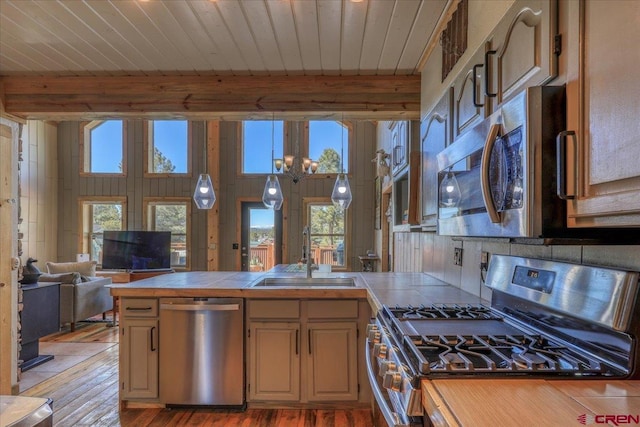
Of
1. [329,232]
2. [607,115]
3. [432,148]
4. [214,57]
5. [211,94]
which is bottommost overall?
[329,232]

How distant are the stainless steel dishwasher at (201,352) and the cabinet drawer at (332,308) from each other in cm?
49

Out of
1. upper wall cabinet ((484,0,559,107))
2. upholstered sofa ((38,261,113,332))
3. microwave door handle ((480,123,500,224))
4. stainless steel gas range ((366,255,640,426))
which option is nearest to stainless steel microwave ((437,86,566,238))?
microwave door handle ((480,123,500,224))

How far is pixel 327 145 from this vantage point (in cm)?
717

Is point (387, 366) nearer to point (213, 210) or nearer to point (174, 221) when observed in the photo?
point (213, 210)

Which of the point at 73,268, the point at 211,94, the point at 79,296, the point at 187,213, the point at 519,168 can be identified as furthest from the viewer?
the point at 187,213

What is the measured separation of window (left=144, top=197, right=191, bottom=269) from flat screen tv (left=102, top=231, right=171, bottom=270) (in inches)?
20.7

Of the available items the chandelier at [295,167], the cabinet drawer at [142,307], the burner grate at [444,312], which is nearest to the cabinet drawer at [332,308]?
the burner grate at [444,312]

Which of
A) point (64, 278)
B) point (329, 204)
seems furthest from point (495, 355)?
point (329, 204)

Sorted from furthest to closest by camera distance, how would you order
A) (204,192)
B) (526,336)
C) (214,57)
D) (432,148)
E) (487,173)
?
1. (204,192)
2. (214,57)
3. (432,148)
4. (526,336)
5. (487,173)

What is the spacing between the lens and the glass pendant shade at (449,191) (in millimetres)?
1557

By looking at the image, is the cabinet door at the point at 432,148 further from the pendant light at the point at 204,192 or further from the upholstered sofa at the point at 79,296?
the upholstered sofa at the point at 79,296

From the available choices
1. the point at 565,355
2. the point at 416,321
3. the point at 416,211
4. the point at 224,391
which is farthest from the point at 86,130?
the point at 565,355

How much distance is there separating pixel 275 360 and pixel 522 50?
2277 millimetres

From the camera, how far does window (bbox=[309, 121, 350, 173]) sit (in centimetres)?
712
